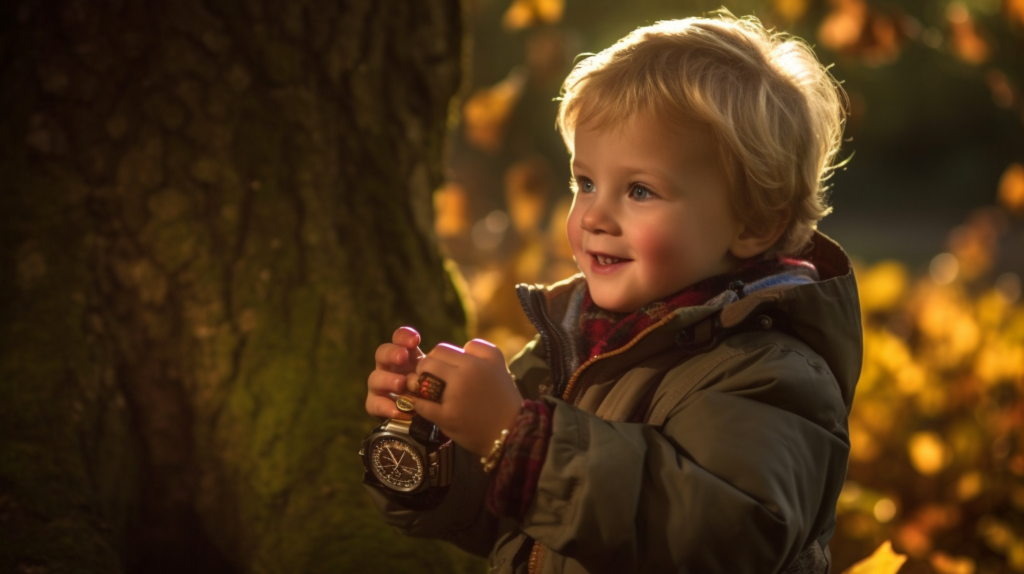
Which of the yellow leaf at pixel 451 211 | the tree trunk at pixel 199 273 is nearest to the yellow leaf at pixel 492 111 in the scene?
the yellow leaf at pixel 451 211

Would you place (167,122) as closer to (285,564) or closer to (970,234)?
(285,564)

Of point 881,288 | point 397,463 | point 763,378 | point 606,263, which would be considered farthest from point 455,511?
point 881,288

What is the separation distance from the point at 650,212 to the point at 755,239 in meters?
0.26

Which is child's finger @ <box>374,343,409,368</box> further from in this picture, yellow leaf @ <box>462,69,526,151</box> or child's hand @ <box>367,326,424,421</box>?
yellow leaf @ <box>462,69,526,151</box>

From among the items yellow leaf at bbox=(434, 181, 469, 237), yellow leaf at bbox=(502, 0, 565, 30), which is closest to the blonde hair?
yellow leaf at bbox=(502, 0, 565, 30)

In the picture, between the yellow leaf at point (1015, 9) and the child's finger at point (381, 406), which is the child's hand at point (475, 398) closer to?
the child's finger at point (381, 406)

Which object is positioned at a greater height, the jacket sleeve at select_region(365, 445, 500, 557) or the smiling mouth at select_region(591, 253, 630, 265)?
the smiling mouth at select_region(591, 253, 630, 265)

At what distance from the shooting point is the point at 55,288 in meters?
2.26

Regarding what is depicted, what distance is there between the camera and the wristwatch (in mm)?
1700

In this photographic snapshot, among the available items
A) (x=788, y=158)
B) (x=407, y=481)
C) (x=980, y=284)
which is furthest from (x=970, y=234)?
(x=407, y=481)

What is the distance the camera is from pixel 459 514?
75.0 inches

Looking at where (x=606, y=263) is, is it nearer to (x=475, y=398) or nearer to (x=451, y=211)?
(x=475, y=398)

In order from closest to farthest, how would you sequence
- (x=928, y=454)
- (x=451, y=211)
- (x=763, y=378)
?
(x=763, y=378), (x=928, y=454), (x=451, y=211)

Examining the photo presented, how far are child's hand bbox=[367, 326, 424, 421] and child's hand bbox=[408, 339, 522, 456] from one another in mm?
164
